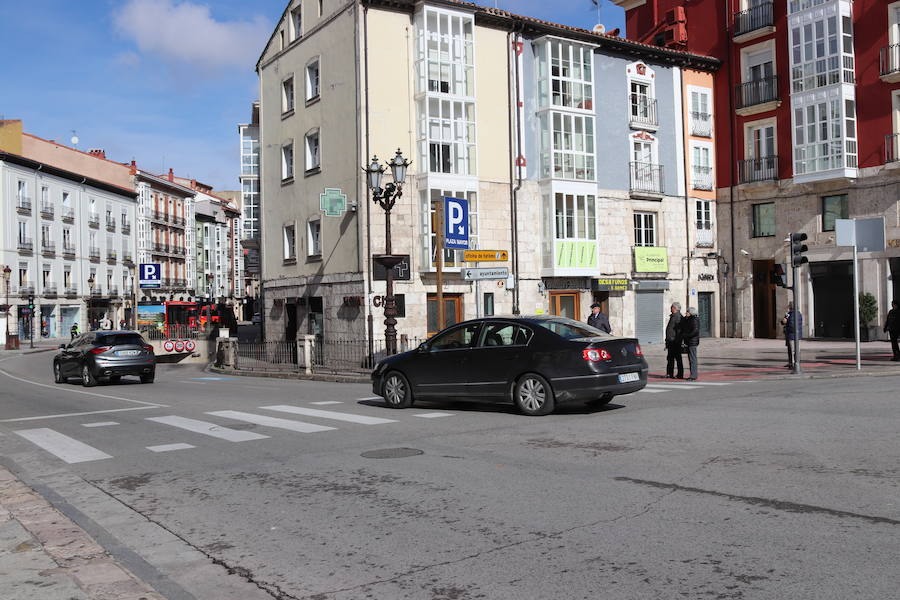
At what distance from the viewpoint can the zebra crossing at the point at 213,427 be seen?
996 cm

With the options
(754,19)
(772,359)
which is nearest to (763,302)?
(754,19)

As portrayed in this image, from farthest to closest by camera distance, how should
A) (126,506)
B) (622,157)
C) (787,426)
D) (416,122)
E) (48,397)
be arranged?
1. (622,157)
2. (416,122)
3. (48,397)
4. (787,426)
5. (126,506)

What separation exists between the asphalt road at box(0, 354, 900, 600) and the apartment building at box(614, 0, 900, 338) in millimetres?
20346

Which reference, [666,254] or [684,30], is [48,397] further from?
[684,30]

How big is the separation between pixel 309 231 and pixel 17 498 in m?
24.2

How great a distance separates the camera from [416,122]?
28375 millimetres

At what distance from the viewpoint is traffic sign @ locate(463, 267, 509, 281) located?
18719 mm

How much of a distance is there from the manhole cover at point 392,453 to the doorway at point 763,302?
28860 millimetres

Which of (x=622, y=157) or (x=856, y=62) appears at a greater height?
(x=856, y=62)

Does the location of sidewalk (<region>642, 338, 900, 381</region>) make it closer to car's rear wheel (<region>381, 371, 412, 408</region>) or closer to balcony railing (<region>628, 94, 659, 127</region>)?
car's rear wheel (<region>381, 371, 412, 408</region>)

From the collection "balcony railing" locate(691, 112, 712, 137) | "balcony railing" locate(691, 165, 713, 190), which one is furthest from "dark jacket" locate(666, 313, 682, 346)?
"balcony railing" locate(691, 112, 712, 137)

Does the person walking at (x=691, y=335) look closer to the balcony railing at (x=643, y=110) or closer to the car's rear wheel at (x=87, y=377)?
the car's rear wheel at (x=87, y=377)

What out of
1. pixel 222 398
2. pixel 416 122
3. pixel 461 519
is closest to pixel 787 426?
pixel 461 519

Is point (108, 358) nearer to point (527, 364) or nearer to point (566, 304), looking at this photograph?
Answer: point (527, 364)
